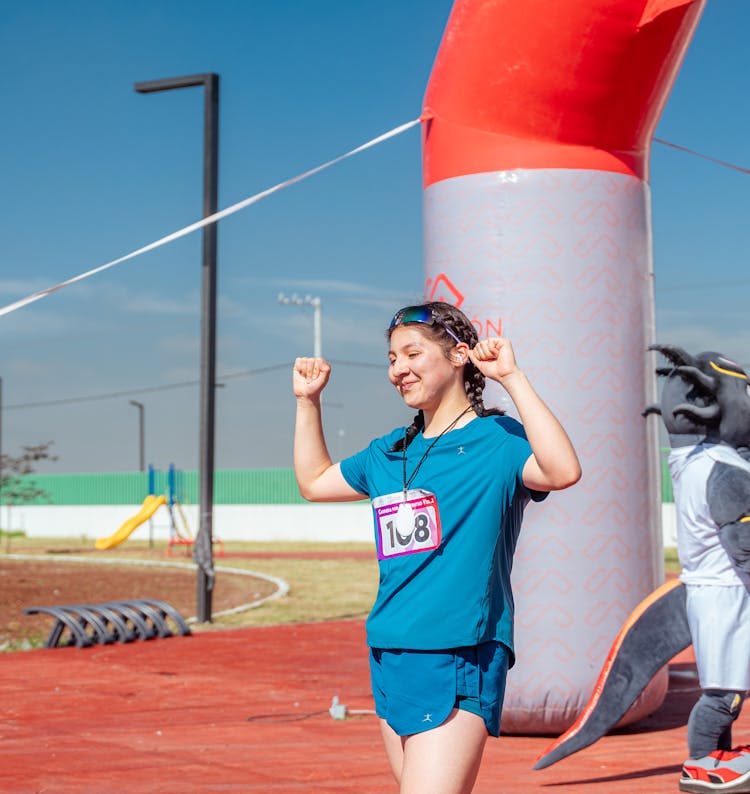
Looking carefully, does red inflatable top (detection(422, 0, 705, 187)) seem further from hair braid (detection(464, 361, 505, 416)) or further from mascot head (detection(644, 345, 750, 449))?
hair braid (detection(464, 361, 505, 416))

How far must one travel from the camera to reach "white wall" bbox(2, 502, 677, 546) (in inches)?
1565

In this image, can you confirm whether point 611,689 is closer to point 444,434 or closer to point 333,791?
point 333,791

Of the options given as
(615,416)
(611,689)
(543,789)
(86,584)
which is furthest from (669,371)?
(86,584)

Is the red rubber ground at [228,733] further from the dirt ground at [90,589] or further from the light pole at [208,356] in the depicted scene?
the dirt ground at [90,589]

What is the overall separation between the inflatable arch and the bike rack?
622 centimetres

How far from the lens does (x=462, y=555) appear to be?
10.7 feet

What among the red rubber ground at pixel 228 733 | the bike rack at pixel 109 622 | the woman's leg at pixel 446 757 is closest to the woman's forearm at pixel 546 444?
the woman's leg at pixel 446 757

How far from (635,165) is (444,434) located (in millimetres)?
4837

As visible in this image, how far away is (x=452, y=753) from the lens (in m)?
3.12

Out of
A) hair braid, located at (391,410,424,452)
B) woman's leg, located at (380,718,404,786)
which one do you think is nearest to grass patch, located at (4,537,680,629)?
hair braid, located at (391,410,424,452)

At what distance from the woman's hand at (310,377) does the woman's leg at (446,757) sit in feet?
3.80

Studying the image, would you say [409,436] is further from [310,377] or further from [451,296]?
[451,296]

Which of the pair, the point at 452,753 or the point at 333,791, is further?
the point at 333,791

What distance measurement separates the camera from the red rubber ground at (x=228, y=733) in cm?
627
